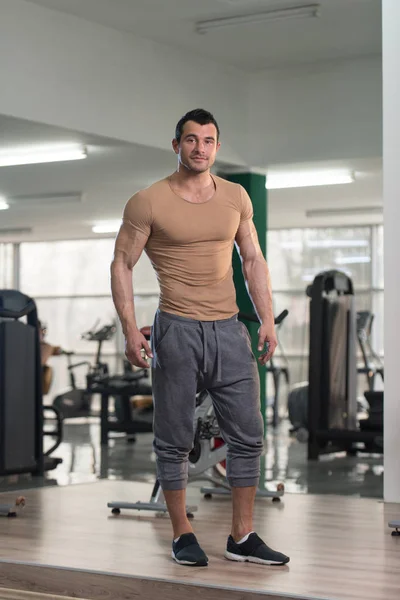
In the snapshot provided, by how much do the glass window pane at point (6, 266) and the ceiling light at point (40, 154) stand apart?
722cm

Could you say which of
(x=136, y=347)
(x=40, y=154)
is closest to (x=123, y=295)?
(x=136, y=347)

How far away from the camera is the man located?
3.36 metres

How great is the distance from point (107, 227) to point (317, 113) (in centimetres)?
590

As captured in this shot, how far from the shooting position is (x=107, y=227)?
46.5 ft

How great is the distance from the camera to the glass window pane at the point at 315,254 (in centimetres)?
1421

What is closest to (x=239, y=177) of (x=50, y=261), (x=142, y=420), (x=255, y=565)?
(x=142, y=420)

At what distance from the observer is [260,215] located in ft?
30.9

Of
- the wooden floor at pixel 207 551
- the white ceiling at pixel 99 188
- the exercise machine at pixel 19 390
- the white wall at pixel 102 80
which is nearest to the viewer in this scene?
→ the wooden floor at pixel 207 551

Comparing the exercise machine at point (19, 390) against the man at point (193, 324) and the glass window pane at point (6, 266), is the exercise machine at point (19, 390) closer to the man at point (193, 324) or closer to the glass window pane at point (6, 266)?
the man at point (193, 324)

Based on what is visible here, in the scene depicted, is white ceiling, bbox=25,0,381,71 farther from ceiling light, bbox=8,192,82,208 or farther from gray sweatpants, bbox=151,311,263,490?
gray sweatpants, bbox=151,311,263,490

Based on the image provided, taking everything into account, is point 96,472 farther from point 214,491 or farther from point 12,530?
point 12,530

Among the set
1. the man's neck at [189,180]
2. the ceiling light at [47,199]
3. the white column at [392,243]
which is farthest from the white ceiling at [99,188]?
the man's neck at [189,180]

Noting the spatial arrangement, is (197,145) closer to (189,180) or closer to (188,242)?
(189,180)

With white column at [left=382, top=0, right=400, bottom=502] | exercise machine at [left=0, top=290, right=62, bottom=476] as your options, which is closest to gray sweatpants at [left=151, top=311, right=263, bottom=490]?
white column at [left=382, top=0, right=400, bottom=502]
